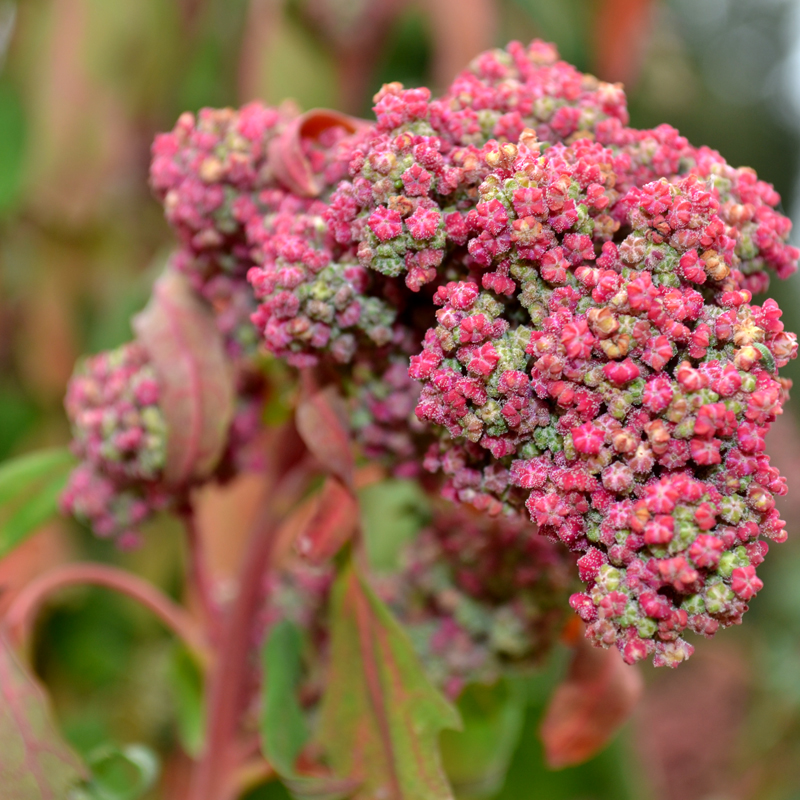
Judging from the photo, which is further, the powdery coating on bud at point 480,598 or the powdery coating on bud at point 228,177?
the powdery coating on bud at point 480,598

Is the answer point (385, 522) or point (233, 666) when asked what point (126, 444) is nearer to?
point (233, 666)

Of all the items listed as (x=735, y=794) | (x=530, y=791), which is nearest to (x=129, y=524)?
(x=530, y=791)

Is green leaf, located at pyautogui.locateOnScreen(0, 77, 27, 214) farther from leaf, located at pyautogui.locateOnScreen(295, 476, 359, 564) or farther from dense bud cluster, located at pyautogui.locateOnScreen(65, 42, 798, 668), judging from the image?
leaf, located at pyautogui.locateOnScreen(295, 476, 359, 564)

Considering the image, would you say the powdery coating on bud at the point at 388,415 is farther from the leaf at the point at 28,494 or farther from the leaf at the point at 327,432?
the leaf at the point at 28,494

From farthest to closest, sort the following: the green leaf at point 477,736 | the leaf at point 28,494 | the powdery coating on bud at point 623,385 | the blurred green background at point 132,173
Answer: the blurred green background at point 132,173
the green leaf at point 477,736
the leaf at point 28,494
the powdery coating on bud at point 623,385

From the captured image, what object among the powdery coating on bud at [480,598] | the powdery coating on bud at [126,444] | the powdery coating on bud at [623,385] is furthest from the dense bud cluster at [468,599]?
the powdery coating on bud at [623,385]

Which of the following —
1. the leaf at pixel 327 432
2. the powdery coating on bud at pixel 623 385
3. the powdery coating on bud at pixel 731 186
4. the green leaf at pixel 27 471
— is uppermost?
the powdery coating on bud at pixel 731 186
